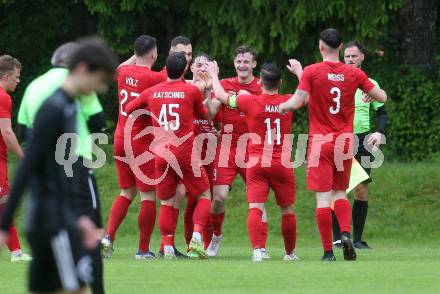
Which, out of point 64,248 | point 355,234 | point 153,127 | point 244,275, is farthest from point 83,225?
point 355,234

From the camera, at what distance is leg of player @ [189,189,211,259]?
13.8 meters

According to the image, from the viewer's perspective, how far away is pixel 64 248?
677 centimetres

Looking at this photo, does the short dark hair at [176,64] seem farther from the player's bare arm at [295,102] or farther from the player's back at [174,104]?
the player's bare arm at [295,102]

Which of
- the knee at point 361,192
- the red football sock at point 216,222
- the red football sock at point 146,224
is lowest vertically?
the knee at point 361,192

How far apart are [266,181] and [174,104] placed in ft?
4.30

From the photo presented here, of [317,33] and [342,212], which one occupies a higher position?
[342,212]

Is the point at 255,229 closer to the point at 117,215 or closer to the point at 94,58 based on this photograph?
the point at 117,215

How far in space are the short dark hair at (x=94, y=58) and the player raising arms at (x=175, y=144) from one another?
6.75m

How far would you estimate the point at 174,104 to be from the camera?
1366 cm

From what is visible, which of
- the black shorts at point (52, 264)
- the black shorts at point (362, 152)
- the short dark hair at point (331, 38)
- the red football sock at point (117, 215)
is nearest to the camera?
the black shorts at point (52, 264)

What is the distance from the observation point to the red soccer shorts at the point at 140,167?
14.4 metres

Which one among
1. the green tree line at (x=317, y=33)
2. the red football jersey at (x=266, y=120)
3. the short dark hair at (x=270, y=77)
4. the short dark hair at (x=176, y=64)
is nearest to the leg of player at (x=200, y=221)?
the red football jersey at (x=266, y=120)

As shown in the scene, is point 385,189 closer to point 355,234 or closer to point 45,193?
point 355,234

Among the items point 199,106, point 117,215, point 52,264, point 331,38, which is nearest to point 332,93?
point 331,38
